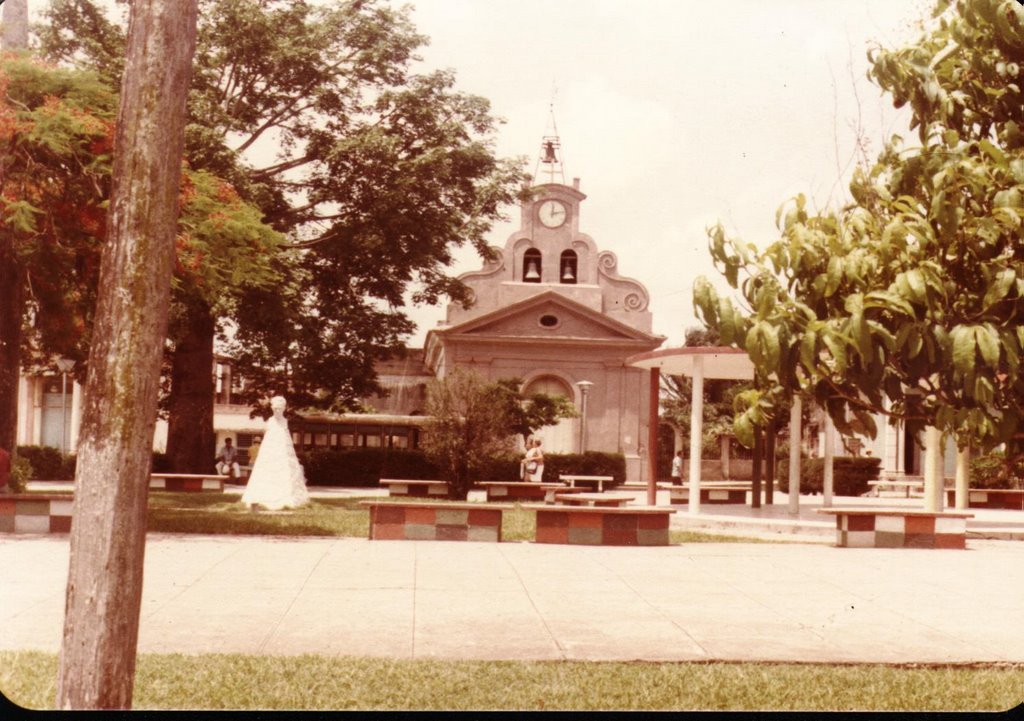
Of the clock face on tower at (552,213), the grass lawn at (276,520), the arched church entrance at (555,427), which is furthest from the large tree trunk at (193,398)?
the clock face on tower at (552,213)

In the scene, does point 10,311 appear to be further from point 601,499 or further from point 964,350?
point 964,350

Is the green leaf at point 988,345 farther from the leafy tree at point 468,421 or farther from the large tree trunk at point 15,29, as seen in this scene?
the leafy tree at point 468,421

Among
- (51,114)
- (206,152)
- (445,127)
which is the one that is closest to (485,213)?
(445,127)

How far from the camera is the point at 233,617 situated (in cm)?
692

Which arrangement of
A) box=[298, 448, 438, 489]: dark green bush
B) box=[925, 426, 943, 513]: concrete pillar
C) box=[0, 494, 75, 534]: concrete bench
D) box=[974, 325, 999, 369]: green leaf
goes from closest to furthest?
box=[974, 325, 999, 369]: green leaf, box=[0, 494, 75, 534]: concrete bench, box=[925, 426, 943, 513]: concrete pillar, box=[298, 448, 438, 489]: dark green bush

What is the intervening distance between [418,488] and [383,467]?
4.58 feet

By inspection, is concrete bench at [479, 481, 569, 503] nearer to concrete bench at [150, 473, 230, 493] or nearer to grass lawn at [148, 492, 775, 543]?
grass lawn at [148, 492, 775, 543]

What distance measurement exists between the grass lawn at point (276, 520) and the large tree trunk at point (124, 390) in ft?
25.6

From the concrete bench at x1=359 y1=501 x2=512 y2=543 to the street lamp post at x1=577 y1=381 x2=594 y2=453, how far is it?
5.48 feet

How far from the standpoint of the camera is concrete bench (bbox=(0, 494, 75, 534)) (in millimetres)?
10805

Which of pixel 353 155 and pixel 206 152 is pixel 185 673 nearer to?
pixel 353 155

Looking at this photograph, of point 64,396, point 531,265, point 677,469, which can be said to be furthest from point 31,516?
point 677,469

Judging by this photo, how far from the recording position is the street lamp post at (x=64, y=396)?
357 inches

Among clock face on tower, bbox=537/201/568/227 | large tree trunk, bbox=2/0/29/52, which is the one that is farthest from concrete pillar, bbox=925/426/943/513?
large tree trunk, bbox=2/0/29/52
